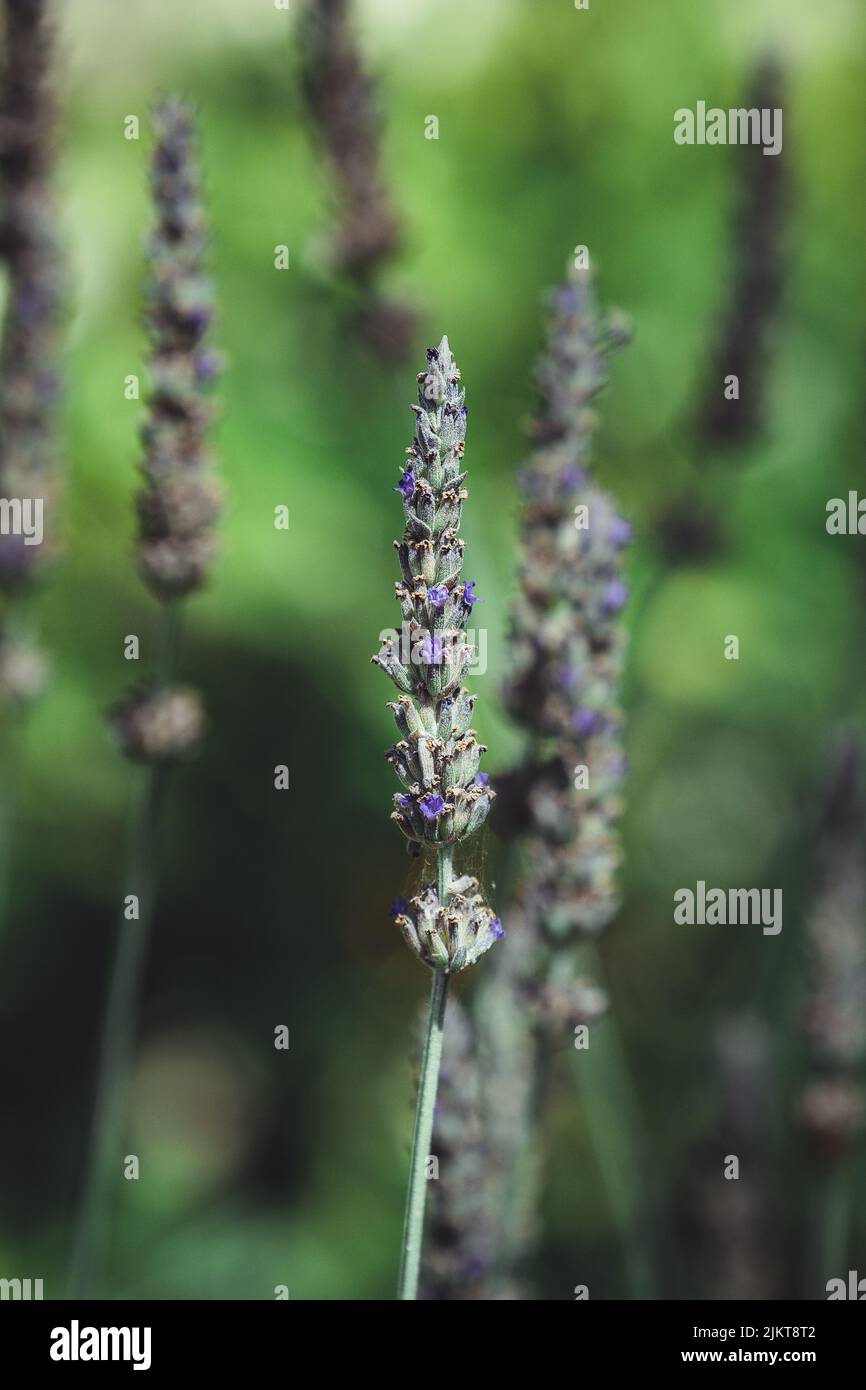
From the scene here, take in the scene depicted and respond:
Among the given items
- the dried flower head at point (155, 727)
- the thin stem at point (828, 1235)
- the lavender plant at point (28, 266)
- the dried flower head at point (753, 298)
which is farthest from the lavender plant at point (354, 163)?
the thin stem at point (828, 1235)

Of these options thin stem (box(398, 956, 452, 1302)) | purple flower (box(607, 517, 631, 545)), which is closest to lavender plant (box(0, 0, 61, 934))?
purple flower (box(607, 517, 631, 545))

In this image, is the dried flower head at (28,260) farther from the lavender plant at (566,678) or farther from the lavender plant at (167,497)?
the lavender plant at (566,678)

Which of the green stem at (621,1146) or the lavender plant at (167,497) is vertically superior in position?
the lavender plant at (167,497)

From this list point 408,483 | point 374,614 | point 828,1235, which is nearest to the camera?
point 408,483

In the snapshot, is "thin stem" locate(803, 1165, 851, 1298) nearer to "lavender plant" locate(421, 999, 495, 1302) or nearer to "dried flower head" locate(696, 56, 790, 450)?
"lavender plant" locate(421, 999, 495, 1302)

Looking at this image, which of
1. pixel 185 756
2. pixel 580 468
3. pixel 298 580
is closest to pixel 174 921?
pixel 298 580

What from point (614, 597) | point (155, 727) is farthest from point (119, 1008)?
point (614, 597)

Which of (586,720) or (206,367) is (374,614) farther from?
(586,720)

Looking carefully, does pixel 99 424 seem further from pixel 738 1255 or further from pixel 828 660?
pixel 738 1255
